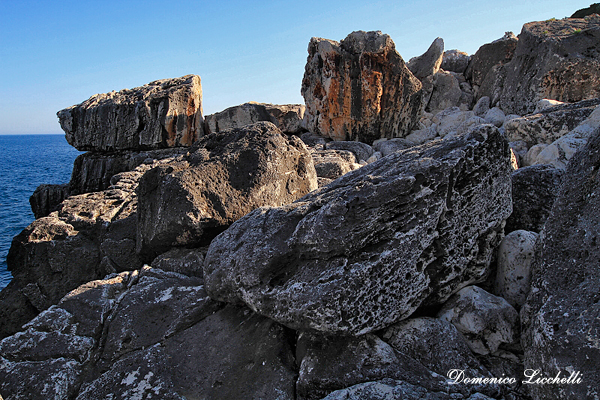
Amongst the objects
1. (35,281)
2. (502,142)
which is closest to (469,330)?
(502,142)

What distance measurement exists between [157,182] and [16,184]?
37562 mm

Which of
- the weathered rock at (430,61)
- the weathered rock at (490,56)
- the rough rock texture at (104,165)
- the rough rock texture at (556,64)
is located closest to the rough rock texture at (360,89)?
the rough rock texture at (556,64)

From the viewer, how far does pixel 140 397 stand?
3.19 metres

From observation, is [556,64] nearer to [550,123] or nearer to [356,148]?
[550,123]

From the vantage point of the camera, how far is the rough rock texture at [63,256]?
19.3 ft

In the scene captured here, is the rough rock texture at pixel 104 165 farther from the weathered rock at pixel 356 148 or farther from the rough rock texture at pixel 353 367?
the rough rock texture at pixel 353 367

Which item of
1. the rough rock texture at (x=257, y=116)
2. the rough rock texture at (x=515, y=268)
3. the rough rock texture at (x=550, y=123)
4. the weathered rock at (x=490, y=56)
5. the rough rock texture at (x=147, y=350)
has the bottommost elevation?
the rough rock texture at (x=147, y=350)

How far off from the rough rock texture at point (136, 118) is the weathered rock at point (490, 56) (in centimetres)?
1447

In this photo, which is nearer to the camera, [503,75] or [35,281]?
[35,281]

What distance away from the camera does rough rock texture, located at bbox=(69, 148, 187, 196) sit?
13.0m

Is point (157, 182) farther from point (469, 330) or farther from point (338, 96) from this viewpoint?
point (338, 96)

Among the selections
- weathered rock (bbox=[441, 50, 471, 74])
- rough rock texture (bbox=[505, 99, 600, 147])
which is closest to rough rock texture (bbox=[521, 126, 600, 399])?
rough rock texture (bbox=[505, 99, 600, 147])

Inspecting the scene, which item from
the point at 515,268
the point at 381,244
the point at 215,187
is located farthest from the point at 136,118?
the point at 515,268

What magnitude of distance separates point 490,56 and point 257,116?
40.3ft
